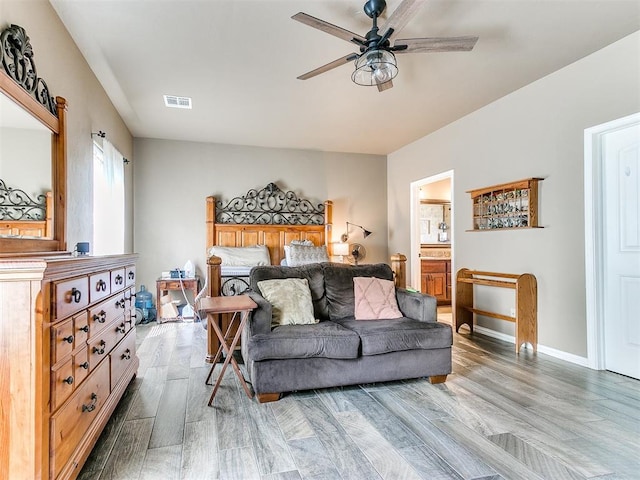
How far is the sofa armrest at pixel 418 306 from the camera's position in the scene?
306 centimetres

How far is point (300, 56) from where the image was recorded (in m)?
3.23

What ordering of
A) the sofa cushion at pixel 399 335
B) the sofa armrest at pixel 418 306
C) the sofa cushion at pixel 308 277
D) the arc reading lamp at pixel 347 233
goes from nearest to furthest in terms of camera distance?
the sofa cushion at pixel 399 335
the sofa armrest at pixel 418 306
the sofa cushion at pixel 308 277
the arc reading lamp at pixel 347 233

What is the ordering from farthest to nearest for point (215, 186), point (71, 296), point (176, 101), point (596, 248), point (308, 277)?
point (215, 186), point (176, 101), point (308, 277), point (596, 248), point (71, 296)

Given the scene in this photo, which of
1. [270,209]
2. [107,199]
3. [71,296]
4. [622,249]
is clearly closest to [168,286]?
[107,199]

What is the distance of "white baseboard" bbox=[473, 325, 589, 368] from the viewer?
3.33m

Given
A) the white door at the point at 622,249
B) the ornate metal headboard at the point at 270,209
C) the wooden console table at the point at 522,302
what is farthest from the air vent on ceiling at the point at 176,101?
the white door at the point at 622,249

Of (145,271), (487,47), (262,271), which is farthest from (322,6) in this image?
(145,271)

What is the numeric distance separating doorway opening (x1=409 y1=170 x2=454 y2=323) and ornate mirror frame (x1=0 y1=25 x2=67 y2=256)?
4466 mm

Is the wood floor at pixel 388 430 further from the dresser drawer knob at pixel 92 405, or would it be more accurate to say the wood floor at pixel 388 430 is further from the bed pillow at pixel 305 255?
the bed pillow at pixel 305 255

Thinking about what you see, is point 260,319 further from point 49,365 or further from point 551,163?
point 551,163

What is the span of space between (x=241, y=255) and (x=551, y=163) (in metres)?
4.16

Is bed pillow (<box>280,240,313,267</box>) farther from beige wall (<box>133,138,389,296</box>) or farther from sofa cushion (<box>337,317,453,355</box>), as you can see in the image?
sofa cushion (<box>337,317,453,355</box>)

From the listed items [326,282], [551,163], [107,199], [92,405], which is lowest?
[92,405]

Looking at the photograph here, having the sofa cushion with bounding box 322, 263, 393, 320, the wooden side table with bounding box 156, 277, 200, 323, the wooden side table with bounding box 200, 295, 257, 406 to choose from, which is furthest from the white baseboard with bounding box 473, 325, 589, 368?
the wooden side table with bounding box 156, 277, 200, 323
